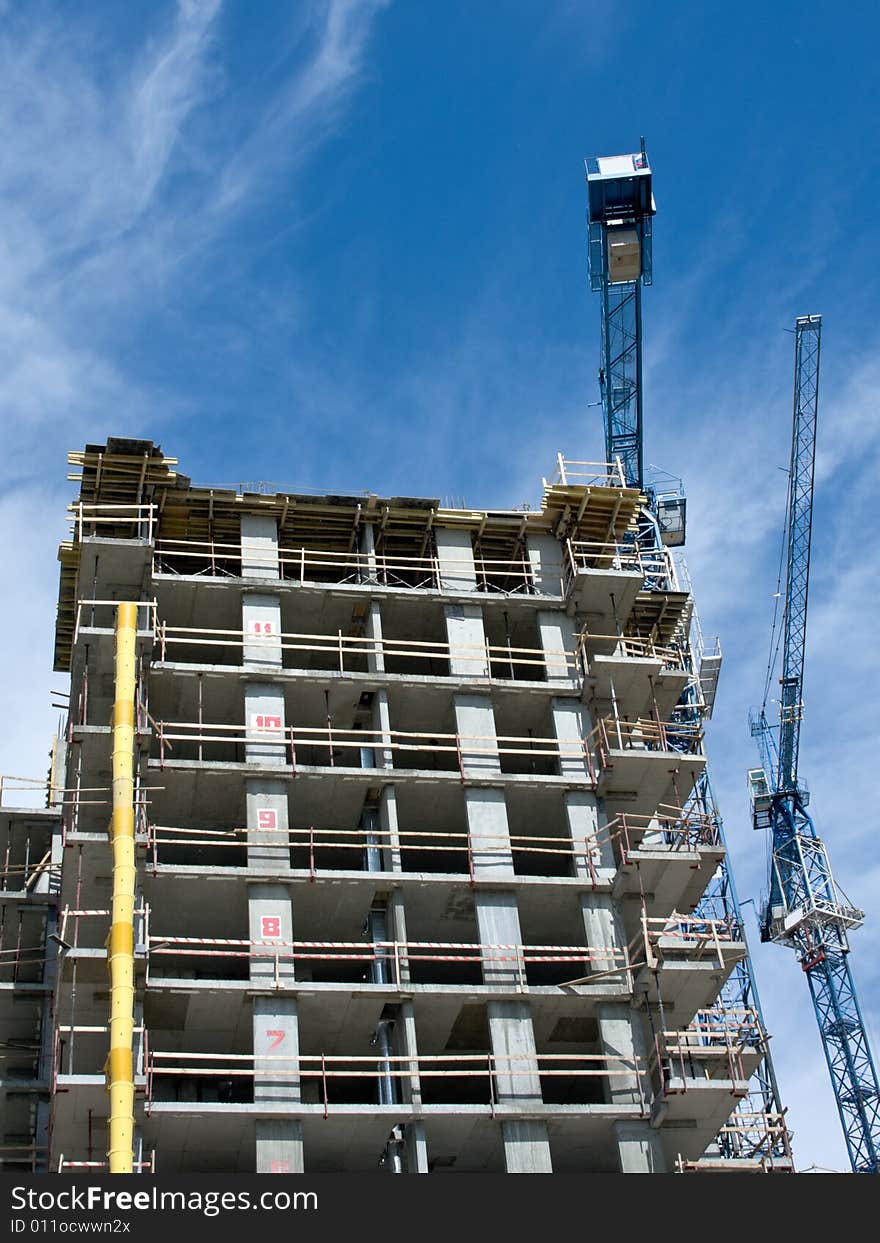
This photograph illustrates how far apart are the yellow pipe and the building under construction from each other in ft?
0.27

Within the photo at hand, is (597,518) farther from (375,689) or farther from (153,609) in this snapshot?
(153,609)

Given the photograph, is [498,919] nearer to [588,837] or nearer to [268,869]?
[588,837]

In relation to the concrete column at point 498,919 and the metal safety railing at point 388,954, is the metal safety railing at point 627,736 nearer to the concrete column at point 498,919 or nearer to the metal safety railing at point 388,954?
the concrete column at point 498,919

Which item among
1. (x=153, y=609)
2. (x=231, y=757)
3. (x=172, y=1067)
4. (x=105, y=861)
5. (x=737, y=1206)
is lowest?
(x=737, y=1206)

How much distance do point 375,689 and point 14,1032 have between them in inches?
609

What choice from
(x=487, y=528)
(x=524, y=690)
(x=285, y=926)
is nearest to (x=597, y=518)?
(x=487, y=528)

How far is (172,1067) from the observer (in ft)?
154

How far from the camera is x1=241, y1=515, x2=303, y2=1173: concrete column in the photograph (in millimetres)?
42906

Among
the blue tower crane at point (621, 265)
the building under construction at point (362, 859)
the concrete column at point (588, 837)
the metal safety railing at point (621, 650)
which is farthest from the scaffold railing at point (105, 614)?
the blue tower crane at point (621, 265)

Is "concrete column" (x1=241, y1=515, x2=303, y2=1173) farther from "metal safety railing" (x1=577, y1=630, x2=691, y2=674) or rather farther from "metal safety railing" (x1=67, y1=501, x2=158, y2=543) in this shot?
"metal safety railing" (x1=577, y1=630, x2=691, y2=674)

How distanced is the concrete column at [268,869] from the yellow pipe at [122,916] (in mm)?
3264

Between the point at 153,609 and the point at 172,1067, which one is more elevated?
the point at 153,609

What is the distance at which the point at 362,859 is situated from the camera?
51250 millimetres

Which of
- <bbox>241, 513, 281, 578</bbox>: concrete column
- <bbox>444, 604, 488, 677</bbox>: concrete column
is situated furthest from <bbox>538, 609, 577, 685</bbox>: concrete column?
<bbox>241, 513, 281, 578</bbox>: concrete column
